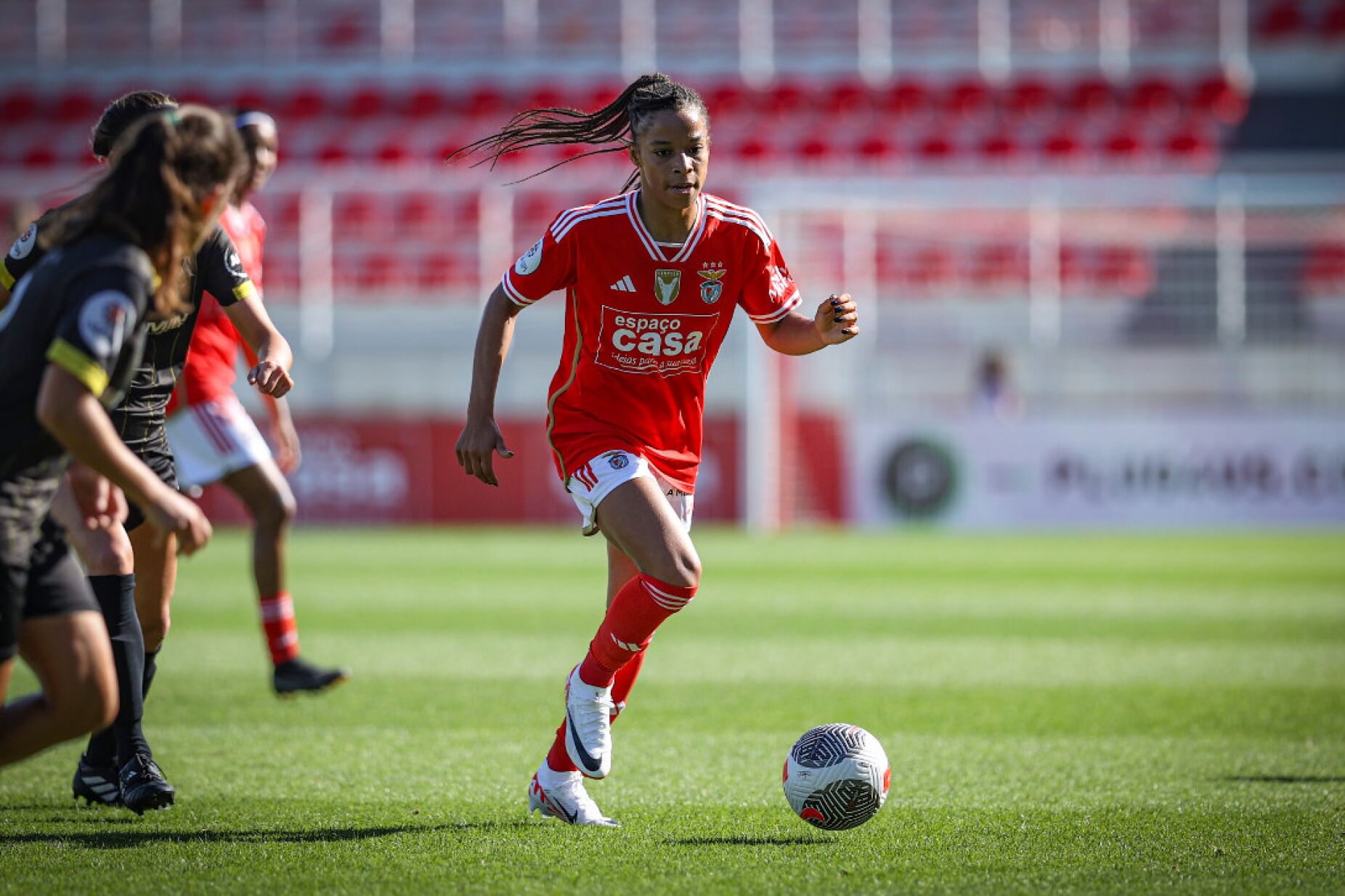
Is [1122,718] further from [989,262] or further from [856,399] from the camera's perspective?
[989,262]

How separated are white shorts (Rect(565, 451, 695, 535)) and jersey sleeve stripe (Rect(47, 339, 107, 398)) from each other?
1643mm

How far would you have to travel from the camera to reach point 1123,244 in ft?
69.7

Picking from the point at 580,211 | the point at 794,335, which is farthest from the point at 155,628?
the point at 794,335

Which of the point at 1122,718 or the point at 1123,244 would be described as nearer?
the point at 1122,718

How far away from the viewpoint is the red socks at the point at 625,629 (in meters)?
4.56

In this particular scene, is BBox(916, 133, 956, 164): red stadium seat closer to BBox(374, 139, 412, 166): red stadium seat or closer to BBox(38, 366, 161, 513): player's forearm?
BBox(374, 139, 412, 166): red stadium seat

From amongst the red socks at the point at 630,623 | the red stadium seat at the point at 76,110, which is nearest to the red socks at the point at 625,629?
the red socks at the point at 630,623

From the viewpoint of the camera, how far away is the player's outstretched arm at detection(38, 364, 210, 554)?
3.34 metres

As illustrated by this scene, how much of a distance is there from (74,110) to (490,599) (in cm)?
2024

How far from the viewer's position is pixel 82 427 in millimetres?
3346

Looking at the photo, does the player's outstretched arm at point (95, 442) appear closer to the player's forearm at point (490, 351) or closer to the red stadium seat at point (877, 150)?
the player's forearm at point (490, 351)

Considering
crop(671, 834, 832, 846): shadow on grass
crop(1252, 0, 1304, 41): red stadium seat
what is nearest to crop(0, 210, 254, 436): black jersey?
crop(671, 834, 832, 846): shadow on grass

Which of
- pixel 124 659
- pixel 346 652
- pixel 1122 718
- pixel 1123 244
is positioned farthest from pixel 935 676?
pixel 1123 244

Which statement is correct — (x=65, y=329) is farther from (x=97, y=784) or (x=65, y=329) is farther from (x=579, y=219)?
(x=97, y=784)
